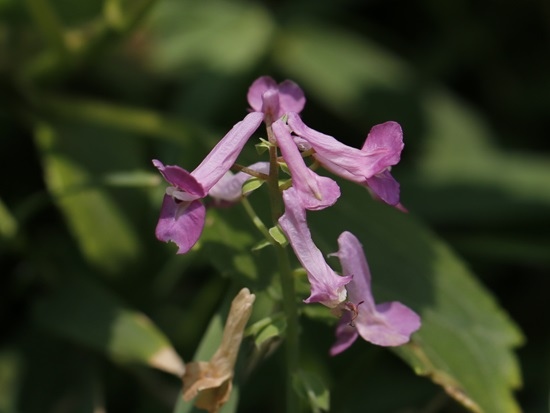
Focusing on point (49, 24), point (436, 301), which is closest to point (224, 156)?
point (436, 301)

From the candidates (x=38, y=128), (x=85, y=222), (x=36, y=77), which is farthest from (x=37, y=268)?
(x=36, y=77)

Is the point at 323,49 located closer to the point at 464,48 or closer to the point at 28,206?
the point at 464,48

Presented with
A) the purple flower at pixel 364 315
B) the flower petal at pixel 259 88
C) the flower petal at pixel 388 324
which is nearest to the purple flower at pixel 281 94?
the flower petal at pixel 259 88

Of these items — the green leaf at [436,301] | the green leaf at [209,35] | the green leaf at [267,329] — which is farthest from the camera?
the green leaf at [209,35]

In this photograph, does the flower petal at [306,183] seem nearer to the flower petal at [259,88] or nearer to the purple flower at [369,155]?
the purple flower at [369,155]

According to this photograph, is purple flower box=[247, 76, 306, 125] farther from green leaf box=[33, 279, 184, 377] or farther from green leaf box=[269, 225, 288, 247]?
green leaf box=[33, 279, 184, 377]

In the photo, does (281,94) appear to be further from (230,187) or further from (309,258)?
(309,258)

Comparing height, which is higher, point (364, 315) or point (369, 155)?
point (369, 155)
